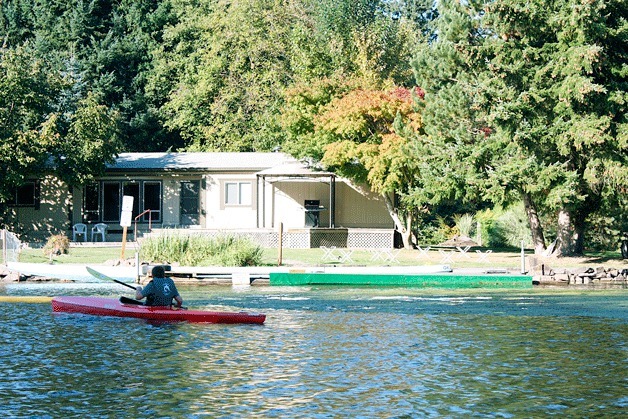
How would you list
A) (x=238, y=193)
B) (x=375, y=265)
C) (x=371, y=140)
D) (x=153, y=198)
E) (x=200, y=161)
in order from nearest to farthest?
(x=375, y=265)
(x=371, y=140)
(x=238, y=193)
(x=153, y=198)
(x=200, y=161)

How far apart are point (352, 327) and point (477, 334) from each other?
277 centimetres

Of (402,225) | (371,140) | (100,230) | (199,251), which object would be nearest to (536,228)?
(402,225)

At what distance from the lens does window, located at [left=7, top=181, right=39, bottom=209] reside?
153ft

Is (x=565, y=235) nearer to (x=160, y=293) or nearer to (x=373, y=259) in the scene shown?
(x=373, y=259)

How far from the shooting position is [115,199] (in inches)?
1881

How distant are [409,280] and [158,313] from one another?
10.6 metres

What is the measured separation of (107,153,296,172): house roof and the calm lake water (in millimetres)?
20324

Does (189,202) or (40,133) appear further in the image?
(189,202)

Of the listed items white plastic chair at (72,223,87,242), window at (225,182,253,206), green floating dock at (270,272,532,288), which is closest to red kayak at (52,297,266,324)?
green floating dock at (270,272,532,288)

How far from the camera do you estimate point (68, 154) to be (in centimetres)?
4412

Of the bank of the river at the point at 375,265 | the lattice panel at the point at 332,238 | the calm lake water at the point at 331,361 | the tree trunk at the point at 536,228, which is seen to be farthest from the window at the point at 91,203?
the calm lake water at the point at 331,361

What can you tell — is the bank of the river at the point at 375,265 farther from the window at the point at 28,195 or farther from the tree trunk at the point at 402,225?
the window at the point at 28,195

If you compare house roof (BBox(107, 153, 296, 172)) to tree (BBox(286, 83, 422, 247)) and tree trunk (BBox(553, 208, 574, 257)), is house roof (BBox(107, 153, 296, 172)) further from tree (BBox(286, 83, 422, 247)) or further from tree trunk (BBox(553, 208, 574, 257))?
A: tree trunk (BBox(553, 208, 574, 257))

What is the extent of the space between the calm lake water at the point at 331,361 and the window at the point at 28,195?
69.9 feet
